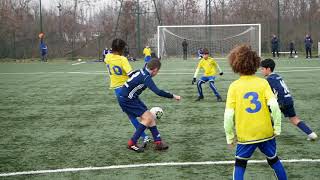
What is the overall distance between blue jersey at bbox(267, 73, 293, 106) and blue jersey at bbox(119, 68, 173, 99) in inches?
59.3

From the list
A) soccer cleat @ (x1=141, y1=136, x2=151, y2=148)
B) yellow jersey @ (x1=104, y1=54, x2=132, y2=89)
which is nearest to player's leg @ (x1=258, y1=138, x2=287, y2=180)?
soccer cleat @ (x1=141, y1=136, x2=151, y2=148)

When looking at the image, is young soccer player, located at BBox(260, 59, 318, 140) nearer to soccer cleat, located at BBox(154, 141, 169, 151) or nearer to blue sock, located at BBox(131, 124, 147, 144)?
soccer cleat, located at BBox(154, 141, 169, 151)

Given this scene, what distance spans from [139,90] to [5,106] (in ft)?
21.1

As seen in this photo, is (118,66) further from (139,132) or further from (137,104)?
(139,132)

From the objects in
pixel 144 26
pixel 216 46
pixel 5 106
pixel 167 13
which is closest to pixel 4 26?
pixel 144 26

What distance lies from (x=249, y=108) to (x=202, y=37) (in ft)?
101

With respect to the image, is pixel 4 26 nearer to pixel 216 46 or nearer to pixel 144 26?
pixel 144 26

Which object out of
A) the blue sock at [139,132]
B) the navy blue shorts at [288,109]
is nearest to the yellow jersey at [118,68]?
the blue sock at [139,132]

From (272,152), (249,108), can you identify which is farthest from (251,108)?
(272,152)

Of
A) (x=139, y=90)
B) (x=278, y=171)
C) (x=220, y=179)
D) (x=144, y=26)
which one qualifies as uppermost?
(x=144, y=26)

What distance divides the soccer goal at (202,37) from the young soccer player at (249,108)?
29.5 metres

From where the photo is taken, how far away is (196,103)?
12.0 meters

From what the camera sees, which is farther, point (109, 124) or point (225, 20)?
point (225, 20)

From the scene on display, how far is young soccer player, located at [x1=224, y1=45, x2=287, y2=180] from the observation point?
438 cm
